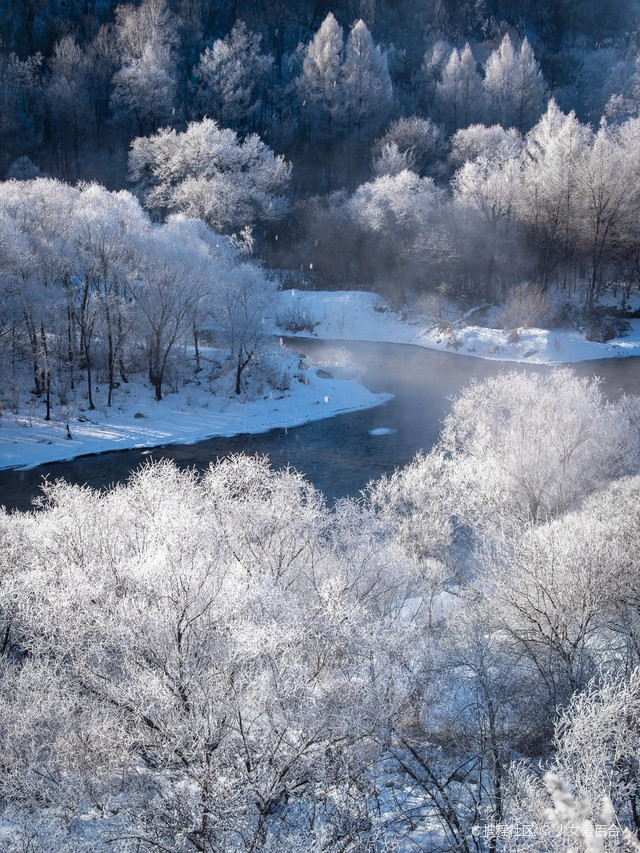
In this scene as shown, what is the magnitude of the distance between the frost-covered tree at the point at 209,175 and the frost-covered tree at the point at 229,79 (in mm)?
10972

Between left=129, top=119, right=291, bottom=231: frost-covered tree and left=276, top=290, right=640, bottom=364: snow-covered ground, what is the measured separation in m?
7.79

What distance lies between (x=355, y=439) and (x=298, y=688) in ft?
66.3

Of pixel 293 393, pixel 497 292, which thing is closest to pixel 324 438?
pixel 293 393

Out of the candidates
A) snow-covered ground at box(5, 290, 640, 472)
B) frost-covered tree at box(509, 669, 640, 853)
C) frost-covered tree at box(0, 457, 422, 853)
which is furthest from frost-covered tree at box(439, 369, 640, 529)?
snow-covered ground at box(5, 290, 640, 472)

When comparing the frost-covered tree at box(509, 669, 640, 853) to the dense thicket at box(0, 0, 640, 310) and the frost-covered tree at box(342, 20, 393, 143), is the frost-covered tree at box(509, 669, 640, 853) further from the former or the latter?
the frost-covered tree at box(342, 20, 393, 143)

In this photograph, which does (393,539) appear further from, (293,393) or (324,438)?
(293,393)

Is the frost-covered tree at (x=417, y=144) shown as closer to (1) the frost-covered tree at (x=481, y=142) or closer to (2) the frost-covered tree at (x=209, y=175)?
(1) the frost-covered tree at (x=481, y=142)

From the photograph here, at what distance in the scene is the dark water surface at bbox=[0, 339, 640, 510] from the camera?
23500 millimetres

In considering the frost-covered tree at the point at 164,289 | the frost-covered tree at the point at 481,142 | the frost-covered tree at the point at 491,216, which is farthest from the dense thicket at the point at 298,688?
the frost-covered tree at the point at 481,142

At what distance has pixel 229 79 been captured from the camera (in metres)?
62.5

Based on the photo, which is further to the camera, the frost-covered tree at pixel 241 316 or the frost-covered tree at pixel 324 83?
the frost-covered tree at pixel 324 83

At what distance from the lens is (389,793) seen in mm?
9031

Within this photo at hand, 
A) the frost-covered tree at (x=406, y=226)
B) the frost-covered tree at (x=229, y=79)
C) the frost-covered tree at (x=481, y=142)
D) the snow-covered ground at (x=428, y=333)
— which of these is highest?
the frost-covered tree at (x=229, y=79)

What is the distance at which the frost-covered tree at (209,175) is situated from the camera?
45.2 m
